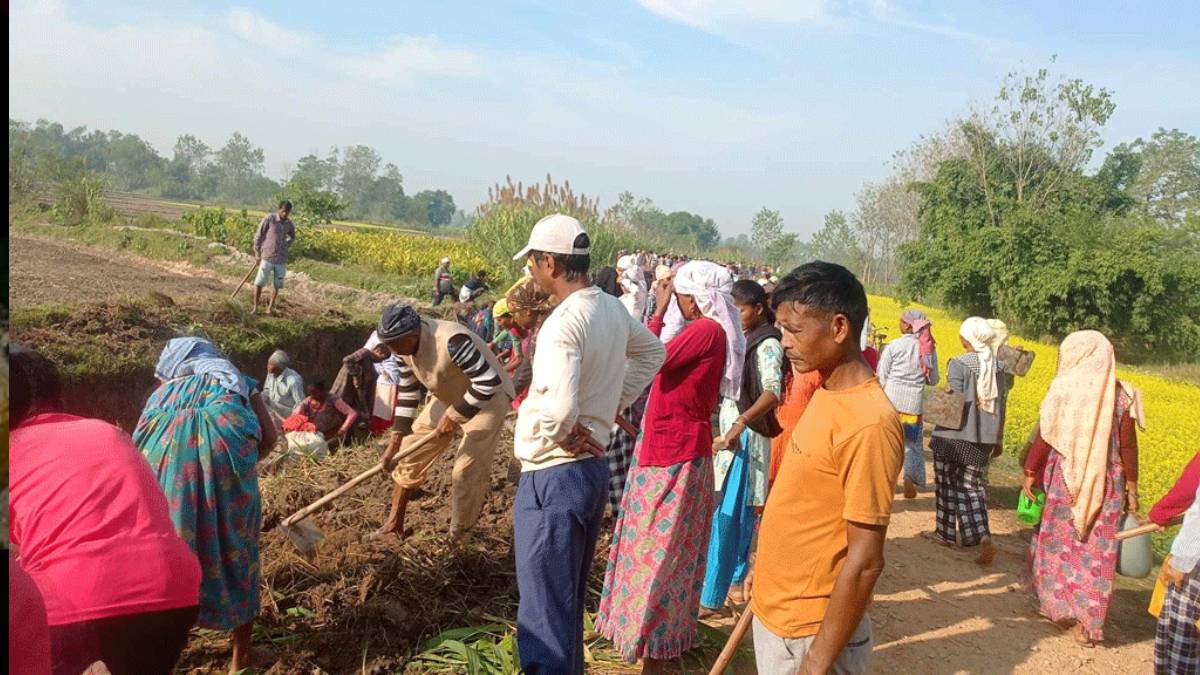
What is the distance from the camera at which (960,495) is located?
5770mm

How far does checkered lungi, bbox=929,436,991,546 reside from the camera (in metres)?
5.70

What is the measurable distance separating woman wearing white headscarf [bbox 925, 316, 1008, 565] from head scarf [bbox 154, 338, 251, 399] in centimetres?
459

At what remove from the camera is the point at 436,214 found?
330ft

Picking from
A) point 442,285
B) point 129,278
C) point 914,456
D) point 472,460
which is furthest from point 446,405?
point 129,278

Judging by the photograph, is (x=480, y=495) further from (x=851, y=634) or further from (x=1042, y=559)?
(x=1042, y=559)

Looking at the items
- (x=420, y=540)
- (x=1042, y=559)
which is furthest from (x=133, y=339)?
(x=1042, y=559)

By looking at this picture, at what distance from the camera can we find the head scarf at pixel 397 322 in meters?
4.20

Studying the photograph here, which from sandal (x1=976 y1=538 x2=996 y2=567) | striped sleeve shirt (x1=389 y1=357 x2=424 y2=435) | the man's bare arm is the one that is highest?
the man's bare arm

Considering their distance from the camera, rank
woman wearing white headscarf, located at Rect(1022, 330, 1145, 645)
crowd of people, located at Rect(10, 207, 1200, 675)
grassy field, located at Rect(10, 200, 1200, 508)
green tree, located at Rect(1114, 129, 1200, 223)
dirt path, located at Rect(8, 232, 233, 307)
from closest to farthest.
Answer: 1. crowd of people, located at Rect(10, 207, 1200, 675)
2. woman wearing white headscarf, located at Rect(1022, 330, 1145, 645)
3. grassy field, located at Rect(10, 200, 1200, 508)
4. dirt path, located at Rect(8, 232, 233, 307)
5. green tree, located at Rect(1114, 129, 1200, 223)

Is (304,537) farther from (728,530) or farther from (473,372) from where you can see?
(728,530)

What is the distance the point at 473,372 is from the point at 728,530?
62.5 inches

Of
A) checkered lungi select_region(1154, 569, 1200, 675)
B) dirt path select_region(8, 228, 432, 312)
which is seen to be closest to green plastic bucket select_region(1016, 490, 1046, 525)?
checkered lungi select_region(1154, 569, 1200, 675)

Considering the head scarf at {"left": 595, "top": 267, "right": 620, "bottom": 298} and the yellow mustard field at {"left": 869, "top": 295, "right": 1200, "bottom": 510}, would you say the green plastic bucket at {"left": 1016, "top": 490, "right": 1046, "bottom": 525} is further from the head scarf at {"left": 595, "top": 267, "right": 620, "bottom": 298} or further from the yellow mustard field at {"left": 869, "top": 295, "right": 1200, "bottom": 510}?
the head scarf at {"left": 595, "top": 267, "right": 620, "bottom": 298}

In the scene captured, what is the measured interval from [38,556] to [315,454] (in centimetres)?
431
